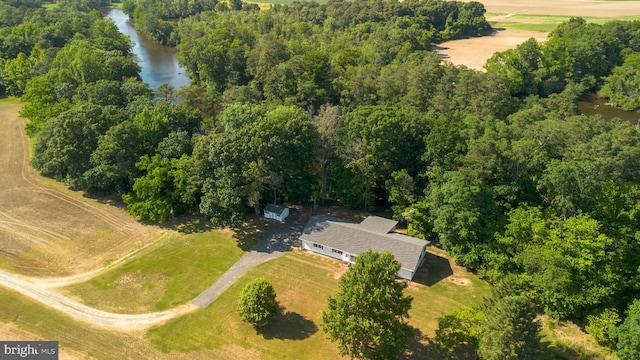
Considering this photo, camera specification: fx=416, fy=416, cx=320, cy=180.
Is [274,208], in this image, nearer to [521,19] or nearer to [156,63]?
[156,63]

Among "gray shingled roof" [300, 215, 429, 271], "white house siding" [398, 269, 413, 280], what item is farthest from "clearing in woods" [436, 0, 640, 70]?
"white house siding" [398, 269, 413, 280]

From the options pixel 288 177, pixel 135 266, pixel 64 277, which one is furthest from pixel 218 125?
pixel 64 277

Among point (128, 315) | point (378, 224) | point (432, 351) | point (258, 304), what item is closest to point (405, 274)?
point (378, 224)

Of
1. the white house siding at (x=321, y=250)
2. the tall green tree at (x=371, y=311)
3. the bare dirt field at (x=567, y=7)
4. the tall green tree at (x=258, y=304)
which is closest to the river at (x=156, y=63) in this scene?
the white house siding at (x=321, y=250)

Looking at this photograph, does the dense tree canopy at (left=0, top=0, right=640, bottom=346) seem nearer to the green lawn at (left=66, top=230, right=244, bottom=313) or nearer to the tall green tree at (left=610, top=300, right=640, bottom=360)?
the tall green tree at (left=610, top=300, right=640, bottom=360)

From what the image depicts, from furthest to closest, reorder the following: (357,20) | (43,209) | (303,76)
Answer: (357,20) → (303,76) → (43,209)

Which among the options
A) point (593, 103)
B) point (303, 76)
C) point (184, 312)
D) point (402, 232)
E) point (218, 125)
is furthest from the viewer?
point (593, 103)

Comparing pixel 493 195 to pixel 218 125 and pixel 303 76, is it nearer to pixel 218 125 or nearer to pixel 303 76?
pixel 218 125
